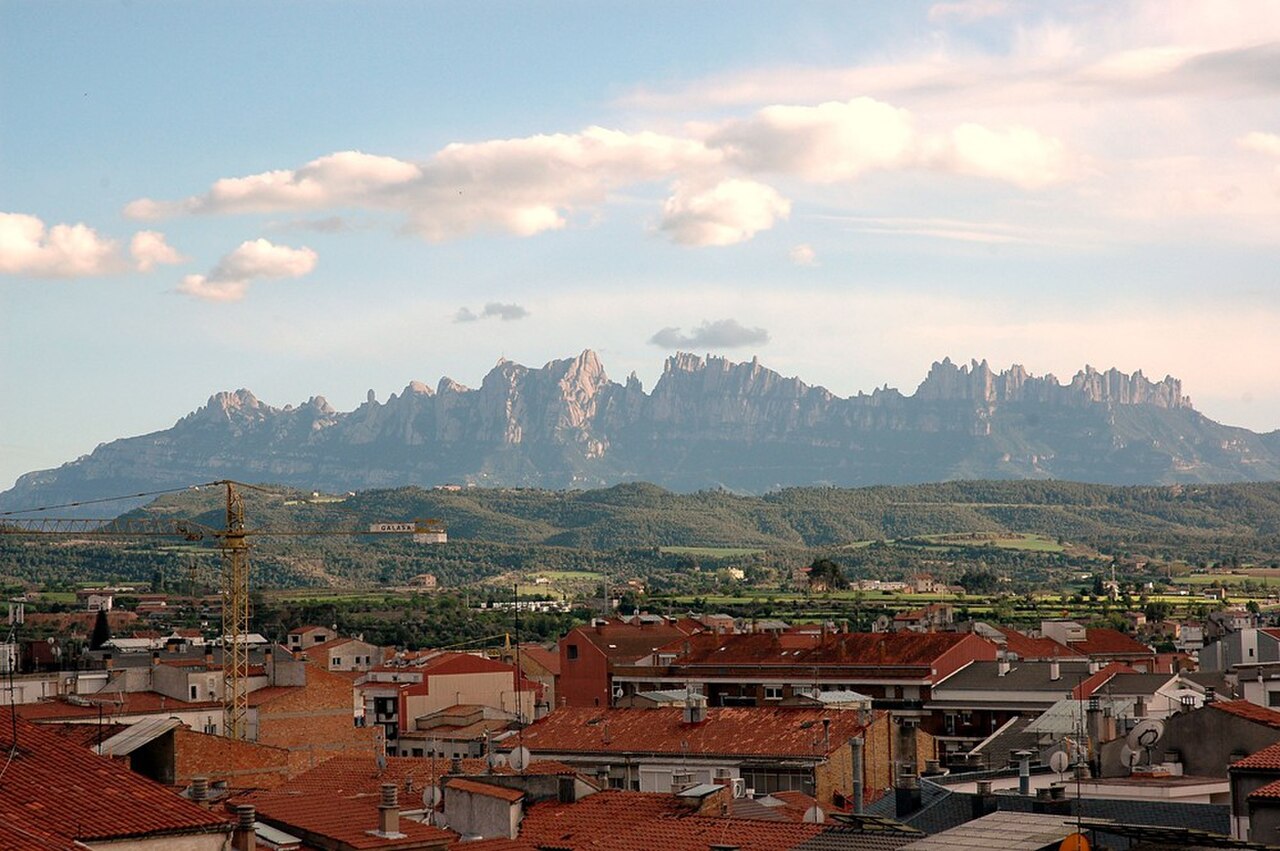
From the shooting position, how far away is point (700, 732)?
46.1 meters

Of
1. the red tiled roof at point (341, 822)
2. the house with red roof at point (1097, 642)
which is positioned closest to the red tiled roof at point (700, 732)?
the red tiled roof at point (341, 822)

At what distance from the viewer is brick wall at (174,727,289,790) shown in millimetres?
40562

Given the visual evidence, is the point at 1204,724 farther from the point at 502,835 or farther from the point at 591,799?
the point at 502,835

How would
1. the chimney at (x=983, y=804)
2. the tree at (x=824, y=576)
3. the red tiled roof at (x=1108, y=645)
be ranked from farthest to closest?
the tree at (x=824, y=576) → the red tiled roof at (x=1108, y=645) → the chimney at (x=983, y=804)

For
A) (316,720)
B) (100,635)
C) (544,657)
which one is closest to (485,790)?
(316,720)

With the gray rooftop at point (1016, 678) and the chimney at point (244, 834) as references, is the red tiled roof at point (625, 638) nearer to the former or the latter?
the gray rooftop at point (1016, 678)

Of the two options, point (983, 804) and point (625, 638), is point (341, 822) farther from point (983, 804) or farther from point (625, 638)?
point (625, 638)

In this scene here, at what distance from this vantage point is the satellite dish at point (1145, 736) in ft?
97.5

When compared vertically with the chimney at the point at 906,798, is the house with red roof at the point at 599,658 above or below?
below

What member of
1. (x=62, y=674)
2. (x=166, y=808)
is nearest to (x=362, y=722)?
(x=62, y=674)

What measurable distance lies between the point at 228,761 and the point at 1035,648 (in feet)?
148

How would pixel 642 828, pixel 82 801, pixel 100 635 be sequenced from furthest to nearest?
1. pixel 100 635
2. pixel 642 828
3. pixel 82 801

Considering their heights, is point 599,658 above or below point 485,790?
below

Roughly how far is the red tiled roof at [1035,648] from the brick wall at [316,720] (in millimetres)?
26335
